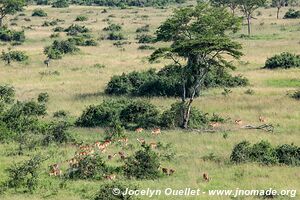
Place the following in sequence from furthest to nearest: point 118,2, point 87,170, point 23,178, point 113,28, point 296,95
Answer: point 118,2 < point 113,28 < point 296,95 < point 87,170 < point 23,178

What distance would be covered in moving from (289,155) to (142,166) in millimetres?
5378

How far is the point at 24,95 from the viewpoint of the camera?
112ft

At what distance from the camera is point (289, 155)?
19.8 metres

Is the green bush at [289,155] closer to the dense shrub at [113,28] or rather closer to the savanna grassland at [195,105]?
the savanna grassland at [195,105]

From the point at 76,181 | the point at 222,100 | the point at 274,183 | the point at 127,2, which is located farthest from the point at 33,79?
the point at 127,2

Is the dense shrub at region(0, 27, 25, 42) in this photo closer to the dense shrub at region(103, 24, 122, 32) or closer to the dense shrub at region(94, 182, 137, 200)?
the dense shrub at region(103, 24, 122, 32)

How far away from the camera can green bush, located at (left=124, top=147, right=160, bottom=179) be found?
60.7 feet

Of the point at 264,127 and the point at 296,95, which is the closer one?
the point at 264,127

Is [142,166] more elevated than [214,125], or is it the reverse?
[142,166]

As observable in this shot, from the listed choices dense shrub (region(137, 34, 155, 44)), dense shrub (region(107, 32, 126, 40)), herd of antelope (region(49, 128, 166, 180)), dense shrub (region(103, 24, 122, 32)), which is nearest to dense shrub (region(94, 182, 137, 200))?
herd of antelope (region(49, 128, 166, 180))

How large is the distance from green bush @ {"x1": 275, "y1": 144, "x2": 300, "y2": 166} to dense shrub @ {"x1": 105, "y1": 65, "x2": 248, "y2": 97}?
41.8ft

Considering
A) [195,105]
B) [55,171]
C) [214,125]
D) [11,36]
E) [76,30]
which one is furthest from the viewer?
[76,30]

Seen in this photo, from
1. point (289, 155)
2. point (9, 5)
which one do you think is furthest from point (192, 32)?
point (9, 5)

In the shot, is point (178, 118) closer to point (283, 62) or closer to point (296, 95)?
point (296, 95)
